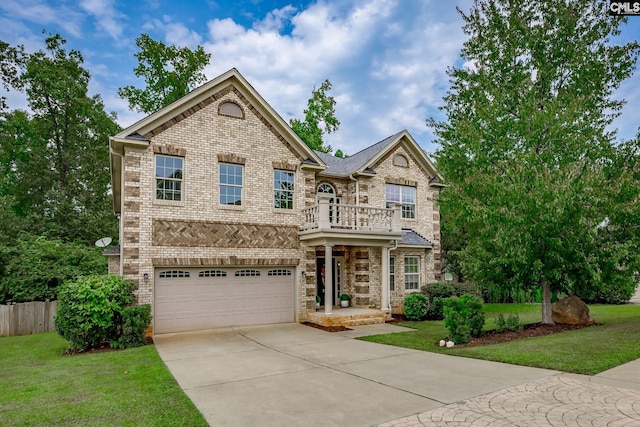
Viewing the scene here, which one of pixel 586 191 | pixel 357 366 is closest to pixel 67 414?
pixel 357 366

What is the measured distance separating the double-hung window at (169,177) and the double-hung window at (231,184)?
145 centimetres

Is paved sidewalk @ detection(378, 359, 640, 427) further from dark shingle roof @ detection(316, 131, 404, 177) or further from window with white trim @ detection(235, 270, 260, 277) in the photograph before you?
dark shingle roof @ detection(316, 131, 404, 177)

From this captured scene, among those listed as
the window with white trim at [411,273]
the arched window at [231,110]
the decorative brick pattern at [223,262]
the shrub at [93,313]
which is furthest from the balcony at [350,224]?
the shrub at [93,313]

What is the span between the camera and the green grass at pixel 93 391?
18.1ft

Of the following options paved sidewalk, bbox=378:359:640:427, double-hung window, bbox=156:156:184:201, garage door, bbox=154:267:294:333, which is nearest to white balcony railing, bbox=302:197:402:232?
garage door, bbox=154:267:294:333

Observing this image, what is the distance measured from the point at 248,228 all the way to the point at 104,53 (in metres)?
12.7

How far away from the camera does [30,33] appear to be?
86.8 ft

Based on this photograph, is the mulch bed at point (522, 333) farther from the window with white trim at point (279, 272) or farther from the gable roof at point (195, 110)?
the gable roof at point (195, 110)

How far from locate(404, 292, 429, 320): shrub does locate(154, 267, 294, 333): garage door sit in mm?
4882

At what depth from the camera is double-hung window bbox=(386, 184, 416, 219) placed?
738 inches

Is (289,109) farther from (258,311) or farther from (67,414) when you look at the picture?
(67,414)

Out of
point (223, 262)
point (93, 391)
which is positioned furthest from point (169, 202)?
point (93, 391)

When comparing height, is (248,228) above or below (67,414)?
above

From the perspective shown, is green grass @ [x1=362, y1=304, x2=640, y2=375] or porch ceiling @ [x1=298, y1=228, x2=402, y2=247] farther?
porch ceiling @ [x1=298, y1=228, x2=402, y2=247]
